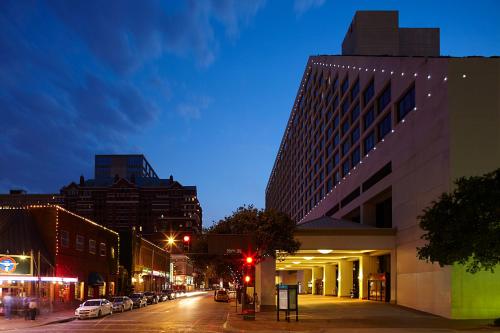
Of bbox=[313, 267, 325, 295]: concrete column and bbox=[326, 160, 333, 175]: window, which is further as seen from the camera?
bbox=[313, 267, 325, 295]: concrete column

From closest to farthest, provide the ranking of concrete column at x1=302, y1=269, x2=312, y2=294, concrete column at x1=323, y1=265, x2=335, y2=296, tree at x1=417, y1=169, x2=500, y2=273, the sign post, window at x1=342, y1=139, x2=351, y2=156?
tree at x1=417, y1=169, x2=500, y2=273
the sign post
window at x1=342, y1=139, x2=351, y2=156
concrete column at x1=323, y1=265, x2=335, y2=296
concrete column at x1=302, y1=269, x2=312, y2=294

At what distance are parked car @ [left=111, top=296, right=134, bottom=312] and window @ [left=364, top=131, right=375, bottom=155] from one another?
29.2m

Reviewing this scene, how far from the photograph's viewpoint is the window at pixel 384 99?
180 ft

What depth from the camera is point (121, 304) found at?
50844mm

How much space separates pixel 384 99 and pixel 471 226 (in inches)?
1199

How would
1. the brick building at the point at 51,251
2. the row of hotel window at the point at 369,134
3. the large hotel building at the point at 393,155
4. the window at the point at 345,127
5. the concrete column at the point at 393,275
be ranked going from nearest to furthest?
the large hotel building at the point at 393,155 < the brick building at the point at 51,251 < the row of hotel window at the point at 369,134 < the concrete column at the point at 393,275 < the window at the point at 345,127

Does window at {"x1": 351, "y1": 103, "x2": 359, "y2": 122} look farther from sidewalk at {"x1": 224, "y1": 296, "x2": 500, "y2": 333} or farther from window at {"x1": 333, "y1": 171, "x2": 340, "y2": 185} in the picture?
sidewalk at {"x1": 224, "y1": 296, "x2": 500, "y2": 333}

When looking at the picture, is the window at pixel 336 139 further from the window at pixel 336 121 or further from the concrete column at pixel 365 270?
the concrete column at pixel 365 270

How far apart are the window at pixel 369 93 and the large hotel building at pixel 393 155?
4.7 inches

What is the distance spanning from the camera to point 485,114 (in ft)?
117

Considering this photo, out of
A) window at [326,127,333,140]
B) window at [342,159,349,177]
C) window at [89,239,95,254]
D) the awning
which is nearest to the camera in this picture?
the awning

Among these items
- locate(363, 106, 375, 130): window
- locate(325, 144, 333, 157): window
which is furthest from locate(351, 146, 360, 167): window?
locate(325, 144, 333, 157): window

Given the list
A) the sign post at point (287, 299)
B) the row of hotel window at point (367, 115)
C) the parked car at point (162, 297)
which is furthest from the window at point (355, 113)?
the sign post at point (287, 299)

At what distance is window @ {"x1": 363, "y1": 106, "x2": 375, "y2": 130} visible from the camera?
203ft
